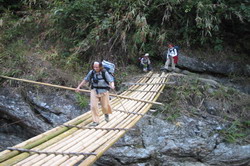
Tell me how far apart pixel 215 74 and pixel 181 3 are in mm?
2726

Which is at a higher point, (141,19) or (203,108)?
(141,19)

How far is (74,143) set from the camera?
2.96 metres

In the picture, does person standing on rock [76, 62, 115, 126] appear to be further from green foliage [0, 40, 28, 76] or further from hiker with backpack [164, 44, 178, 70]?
hiker with backpack [164, 44, 178, 70]

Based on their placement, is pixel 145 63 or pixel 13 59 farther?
pixel 145 63

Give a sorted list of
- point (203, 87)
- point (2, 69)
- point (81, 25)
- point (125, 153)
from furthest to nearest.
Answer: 1. point (81, 25)
2. point (203, 87)
3. point (2, 69)
4. point (125, 153)

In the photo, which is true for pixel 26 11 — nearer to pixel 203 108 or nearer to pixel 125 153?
pixel 125 153

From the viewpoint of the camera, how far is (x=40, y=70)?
603cm

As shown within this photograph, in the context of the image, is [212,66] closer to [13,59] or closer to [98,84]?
[98,84]

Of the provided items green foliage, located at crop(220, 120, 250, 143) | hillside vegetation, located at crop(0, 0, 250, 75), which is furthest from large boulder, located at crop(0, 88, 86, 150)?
green foliage, located at crop(220, 120, 250, 143)

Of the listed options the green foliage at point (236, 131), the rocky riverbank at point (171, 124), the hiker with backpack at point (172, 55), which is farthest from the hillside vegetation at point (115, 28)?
the green foliage at point (236, 131)

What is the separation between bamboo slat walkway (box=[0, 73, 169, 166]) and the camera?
250 cm

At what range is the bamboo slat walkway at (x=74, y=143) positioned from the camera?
250 centimetres

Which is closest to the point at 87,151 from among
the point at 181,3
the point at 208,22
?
the point at 208,22

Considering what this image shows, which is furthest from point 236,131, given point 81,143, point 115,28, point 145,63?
point 115,28
